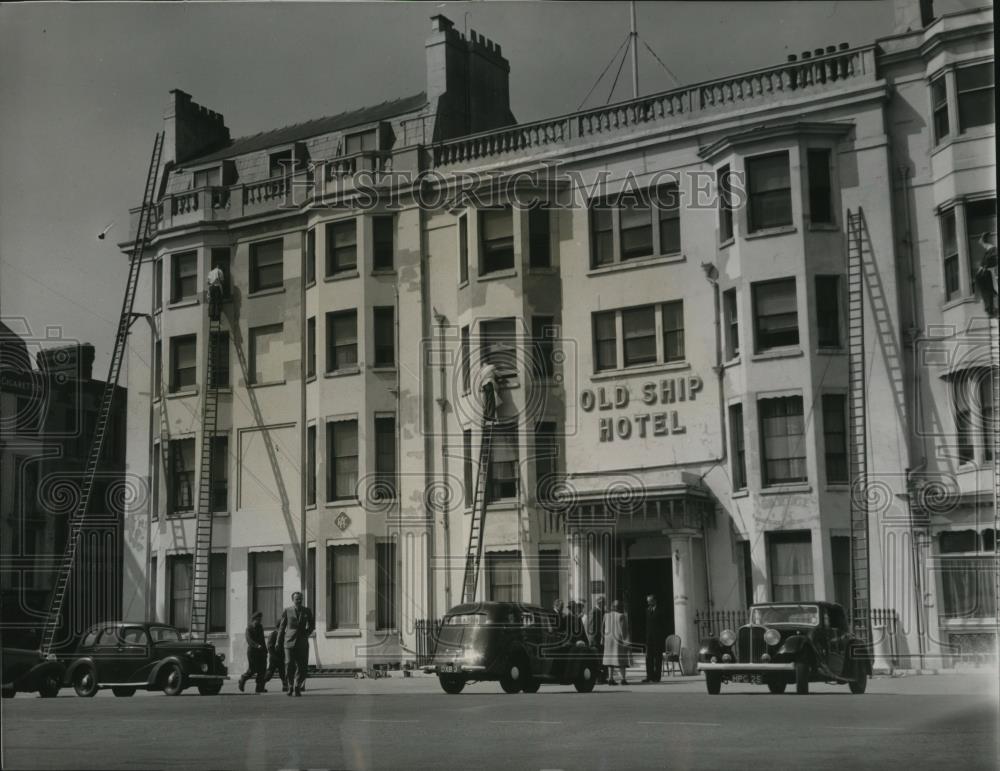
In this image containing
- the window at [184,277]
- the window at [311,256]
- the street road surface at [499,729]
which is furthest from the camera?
the window at [184,277]

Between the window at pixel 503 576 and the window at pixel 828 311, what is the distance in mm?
1888

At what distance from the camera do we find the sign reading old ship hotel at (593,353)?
5816 millimetres

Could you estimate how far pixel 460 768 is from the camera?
5195 millimetres

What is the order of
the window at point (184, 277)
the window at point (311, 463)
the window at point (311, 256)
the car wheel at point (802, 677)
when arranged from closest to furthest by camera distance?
the car wheel at point (802, 677) < the window at point (311, 463) < the window at point (311, 256) < the window at point (184, 277)

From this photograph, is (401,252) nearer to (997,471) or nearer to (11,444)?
(11,444)

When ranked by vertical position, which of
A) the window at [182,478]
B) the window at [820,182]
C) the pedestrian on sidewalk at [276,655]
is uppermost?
the window at [820,182]

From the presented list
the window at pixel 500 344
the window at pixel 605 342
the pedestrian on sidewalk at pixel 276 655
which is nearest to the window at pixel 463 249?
the window at pixel 500 344

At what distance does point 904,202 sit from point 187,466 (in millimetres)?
3972

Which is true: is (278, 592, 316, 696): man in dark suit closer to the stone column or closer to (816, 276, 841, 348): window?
the stone column

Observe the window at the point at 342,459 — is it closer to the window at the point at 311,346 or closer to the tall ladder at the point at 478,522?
the window at the point at 311,346

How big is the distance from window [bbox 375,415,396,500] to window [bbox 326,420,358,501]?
12 centimetres

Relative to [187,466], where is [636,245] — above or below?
above


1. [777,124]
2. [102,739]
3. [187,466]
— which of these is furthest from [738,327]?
[102,739]

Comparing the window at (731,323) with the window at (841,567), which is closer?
the window at (841,567)
